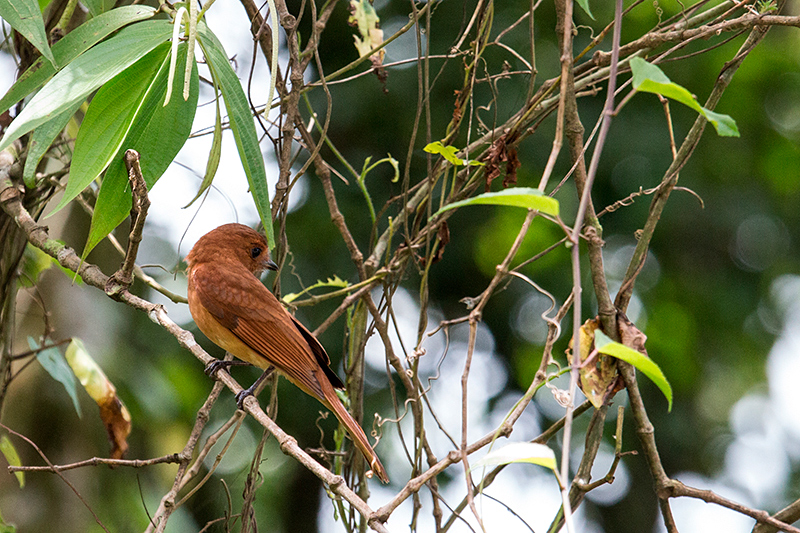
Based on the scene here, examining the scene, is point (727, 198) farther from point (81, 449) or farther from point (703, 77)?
point (81, 449)

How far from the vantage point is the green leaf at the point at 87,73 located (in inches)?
67.1

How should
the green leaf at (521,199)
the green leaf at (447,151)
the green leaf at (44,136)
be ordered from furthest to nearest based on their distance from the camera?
the green leaf at (447,151)
the green leaf at (44,136)
the green leaf at (521,199)

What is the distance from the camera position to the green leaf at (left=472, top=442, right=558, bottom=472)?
123 centimetres

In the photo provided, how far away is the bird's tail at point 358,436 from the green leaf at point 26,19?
1509mm

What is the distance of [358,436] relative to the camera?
8.34 feet

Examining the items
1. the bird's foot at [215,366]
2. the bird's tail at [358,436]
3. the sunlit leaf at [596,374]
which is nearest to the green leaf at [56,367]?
the bird's foot at [215,366]

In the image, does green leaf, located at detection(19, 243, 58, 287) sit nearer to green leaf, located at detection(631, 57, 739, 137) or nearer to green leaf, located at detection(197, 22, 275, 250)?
green leaf, located at detection(197, 22, 275, 250)

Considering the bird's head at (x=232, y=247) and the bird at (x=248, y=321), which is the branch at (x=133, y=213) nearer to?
the bird at (x=248, y=321)

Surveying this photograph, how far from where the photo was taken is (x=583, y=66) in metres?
2.53

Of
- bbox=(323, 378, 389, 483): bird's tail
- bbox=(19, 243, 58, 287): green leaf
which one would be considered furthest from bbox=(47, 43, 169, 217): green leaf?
bbox=(19, 243, 58, 287): green leaf

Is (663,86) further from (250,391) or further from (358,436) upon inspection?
(250,391)

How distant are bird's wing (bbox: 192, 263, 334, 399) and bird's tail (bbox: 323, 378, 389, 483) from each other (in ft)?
0.49

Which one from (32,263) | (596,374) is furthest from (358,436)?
(32,263)

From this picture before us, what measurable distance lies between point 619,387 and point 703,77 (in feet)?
13.9
